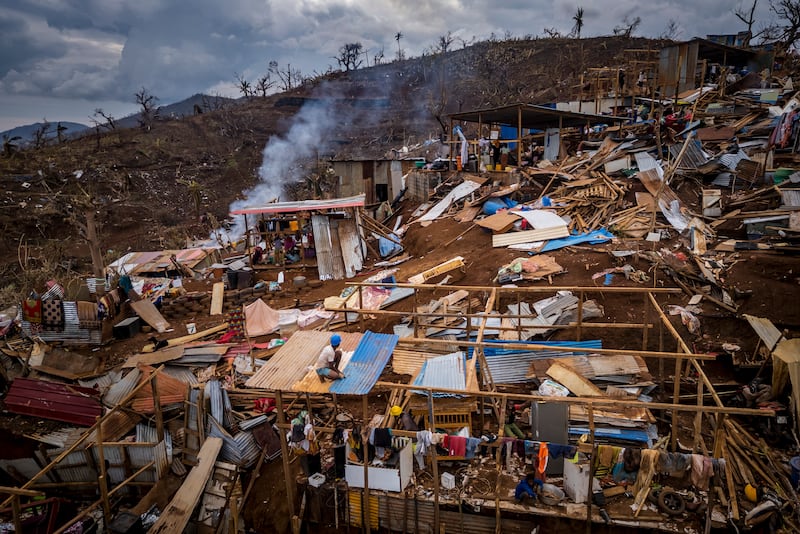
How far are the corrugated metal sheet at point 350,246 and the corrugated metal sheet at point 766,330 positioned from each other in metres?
11.7

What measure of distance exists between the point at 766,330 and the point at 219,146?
44022 mm

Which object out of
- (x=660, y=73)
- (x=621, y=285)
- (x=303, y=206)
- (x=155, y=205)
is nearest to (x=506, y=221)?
(x=621, y=285)

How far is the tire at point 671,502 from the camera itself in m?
5.81

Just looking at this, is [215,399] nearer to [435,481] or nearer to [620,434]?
[435,481]

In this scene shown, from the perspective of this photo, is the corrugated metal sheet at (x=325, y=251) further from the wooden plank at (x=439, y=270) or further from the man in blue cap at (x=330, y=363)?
the man in blue cap at (x=330, y=363)

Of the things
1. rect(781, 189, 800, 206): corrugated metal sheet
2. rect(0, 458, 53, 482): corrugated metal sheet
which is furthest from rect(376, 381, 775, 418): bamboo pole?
rect(781, 189, 800, 206): corrugated metal sheet

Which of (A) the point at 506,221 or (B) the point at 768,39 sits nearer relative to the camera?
(A) the point at 506,221

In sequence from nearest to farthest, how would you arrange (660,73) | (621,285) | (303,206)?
(621,285), (303,206), (660,73)

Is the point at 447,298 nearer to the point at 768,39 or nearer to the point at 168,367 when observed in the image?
the point at 168,367

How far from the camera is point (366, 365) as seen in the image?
20.7 ft

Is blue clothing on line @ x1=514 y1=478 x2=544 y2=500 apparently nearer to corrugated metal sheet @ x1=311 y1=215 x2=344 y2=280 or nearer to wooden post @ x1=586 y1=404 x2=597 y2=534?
wooden post @ x1=586 y1=404 x2=597 y2=534

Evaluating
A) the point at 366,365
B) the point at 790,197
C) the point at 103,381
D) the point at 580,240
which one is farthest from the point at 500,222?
the point at 103,381

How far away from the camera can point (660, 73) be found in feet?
78.2

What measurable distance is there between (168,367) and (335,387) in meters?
6.70
